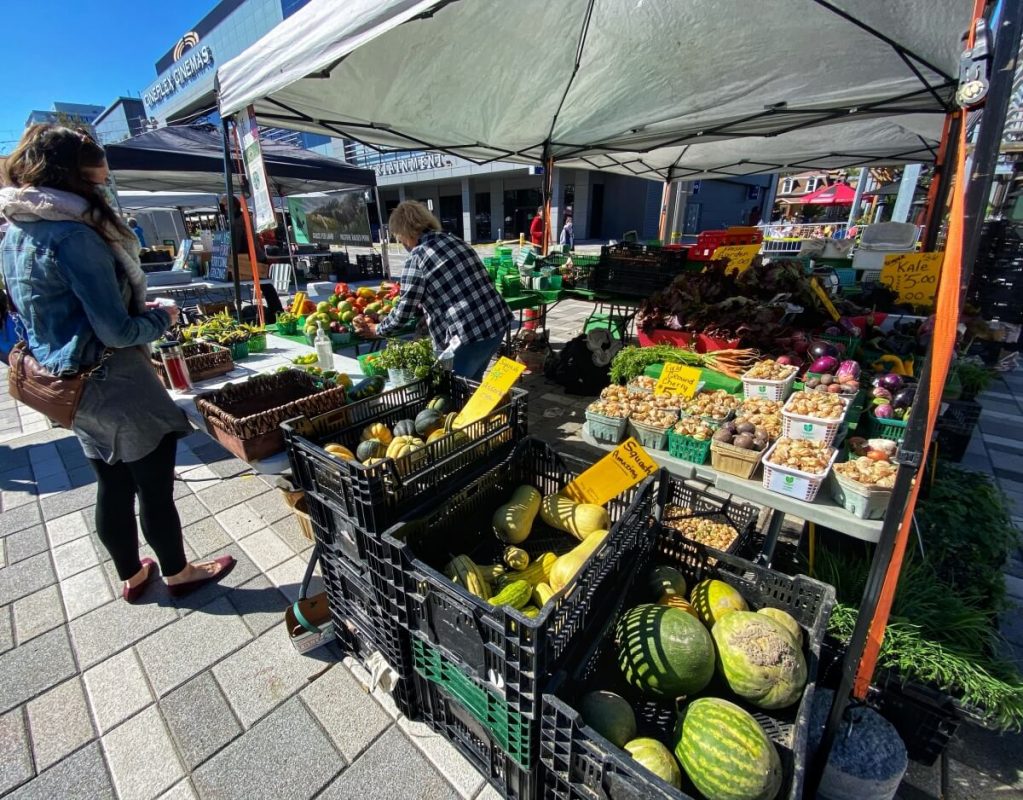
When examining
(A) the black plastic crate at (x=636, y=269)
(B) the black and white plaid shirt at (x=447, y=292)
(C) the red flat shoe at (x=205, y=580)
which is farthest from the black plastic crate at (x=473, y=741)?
(A) the black plastic crate at (x=636, y=269)

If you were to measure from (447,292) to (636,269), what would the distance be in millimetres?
3105

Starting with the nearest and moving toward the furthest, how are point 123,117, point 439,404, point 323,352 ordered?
point 439,404
point 323,352
point 123,117

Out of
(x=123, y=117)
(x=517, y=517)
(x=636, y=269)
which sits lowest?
(x=517, y=517)

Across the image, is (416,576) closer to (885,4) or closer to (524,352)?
(885,4)

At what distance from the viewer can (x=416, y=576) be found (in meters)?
1.35

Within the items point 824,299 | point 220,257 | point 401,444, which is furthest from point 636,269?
point 220,257

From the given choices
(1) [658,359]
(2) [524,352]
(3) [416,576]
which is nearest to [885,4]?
(1) [658,359]

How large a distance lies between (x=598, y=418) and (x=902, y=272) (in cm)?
446

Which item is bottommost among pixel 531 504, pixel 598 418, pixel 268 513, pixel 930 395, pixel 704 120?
pixel 268 513

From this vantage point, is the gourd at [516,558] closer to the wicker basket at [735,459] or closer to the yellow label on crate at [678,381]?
the wicker basket at [735,459]

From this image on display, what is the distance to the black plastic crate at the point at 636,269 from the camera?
525 cm

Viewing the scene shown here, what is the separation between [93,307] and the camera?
1.67 meters

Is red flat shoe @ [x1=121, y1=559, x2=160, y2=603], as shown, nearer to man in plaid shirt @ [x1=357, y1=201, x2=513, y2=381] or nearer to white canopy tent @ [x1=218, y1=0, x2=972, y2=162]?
man in plaid shirt @ [x1=357, y1=201, x2=513, y2=381]

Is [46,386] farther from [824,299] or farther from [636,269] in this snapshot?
[636,269]
